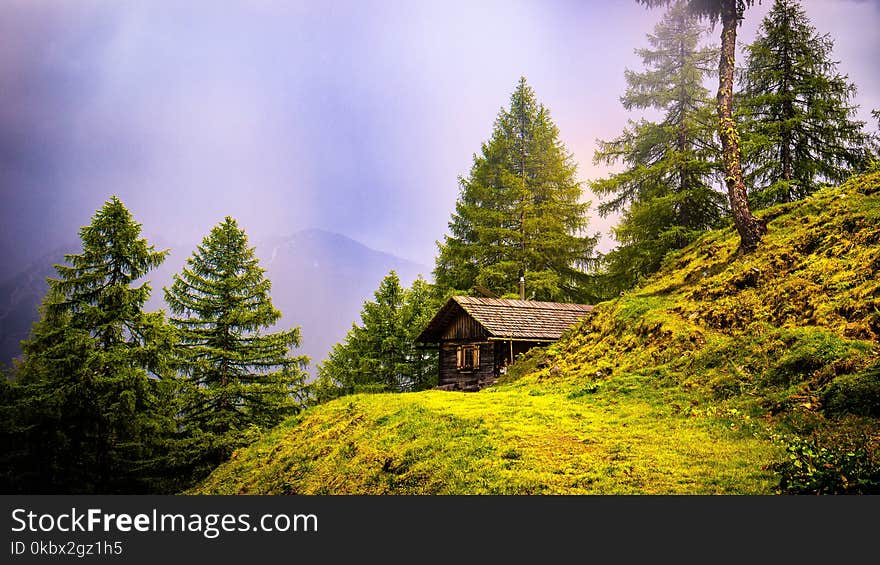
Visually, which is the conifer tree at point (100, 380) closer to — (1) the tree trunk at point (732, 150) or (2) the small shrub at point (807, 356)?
(2) the small shrub at point (807, 356)

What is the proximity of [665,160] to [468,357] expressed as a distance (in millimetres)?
15623

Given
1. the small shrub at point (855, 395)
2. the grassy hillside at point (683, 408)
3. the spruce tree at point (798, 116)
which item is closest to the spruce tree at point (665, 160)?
the spruce tree at point (798, 116)

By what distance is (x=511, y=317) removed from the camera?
1033 inches

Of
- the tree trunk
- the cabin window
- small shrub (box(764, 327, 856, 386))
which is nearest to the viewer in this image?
small shrub (box(764, 327, 856, 386))

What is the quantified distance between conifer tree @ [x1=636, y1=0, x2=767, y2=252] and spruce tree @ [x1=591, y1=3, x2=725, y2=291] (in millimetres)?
8088

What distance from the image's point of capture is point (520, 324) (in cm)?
2591

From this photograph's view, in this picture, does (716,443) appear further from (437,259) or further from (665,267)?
(437,259)

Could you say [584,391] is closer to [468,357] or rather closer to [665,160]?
[468,357]

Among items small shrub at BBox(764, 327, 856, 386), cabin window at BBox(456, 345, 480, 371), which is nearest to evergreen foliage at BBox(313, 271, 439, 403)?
cabin window at BBox(456, 345, 480, 371)

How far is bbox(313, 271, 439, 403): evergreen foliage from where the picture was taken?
3403 cm

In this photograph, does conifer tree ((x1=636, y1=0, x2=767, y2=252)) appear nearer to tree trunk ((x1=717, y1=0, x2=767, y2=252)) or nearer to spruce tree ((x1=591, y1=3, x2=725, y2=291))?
tree trunk ((x1=717, y1=0, x2=767, y2=252))

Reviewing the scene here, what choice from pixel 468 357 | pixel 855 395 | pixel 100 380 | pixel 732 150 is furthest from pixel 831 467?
pixel 100 380
